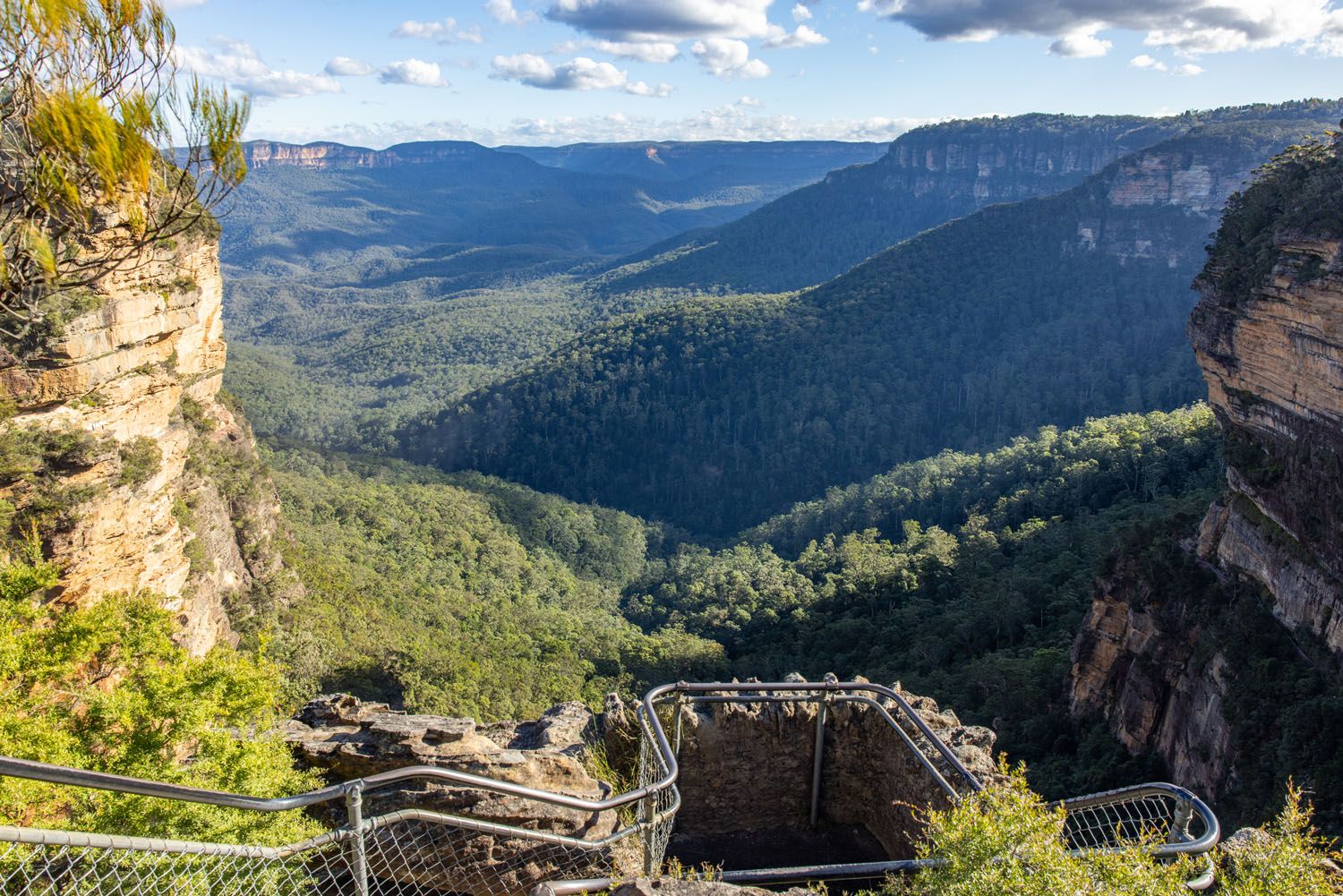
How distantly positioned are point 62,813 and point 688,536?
234 ft

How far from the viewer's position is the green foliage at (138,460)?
19.5m

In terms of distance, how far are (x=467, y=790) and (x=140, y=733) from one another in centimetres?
458

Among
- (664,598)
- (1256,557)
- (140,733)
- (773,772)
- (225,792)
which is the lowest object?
(664,598)

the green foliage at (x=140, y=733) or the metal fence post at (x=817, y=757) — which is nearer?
the green foliage at (x=140, y=733)

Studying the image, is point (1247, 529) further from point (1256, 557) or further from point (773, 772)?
point (773, 772)

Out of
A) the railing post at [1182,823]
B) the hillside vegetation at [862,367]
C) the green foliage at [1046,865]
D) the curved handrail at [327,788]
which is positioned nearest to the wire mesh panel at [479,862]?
the curved handrail at [327,788]

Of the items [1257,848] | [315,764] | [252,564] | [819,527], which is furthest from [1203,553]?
[819,527]

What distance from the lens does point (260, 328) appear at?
177 metres

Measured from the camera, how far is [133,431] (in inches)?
801

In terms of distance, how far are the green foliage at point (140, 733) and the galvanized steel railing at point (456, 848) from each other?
1.04 metres

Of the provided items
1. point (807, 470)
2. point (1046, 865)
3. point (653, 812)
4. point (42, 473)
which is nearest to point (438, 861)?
point (653, 812)

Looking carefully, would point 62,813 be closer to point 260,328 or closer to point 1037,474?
point 1037,474

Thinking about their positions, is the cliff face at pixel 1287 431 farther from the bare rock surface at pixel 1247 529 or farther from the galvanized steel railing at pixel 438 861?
the galvanized steel railing at pixel 438 861

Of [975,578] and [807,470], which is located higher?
[975,578]
